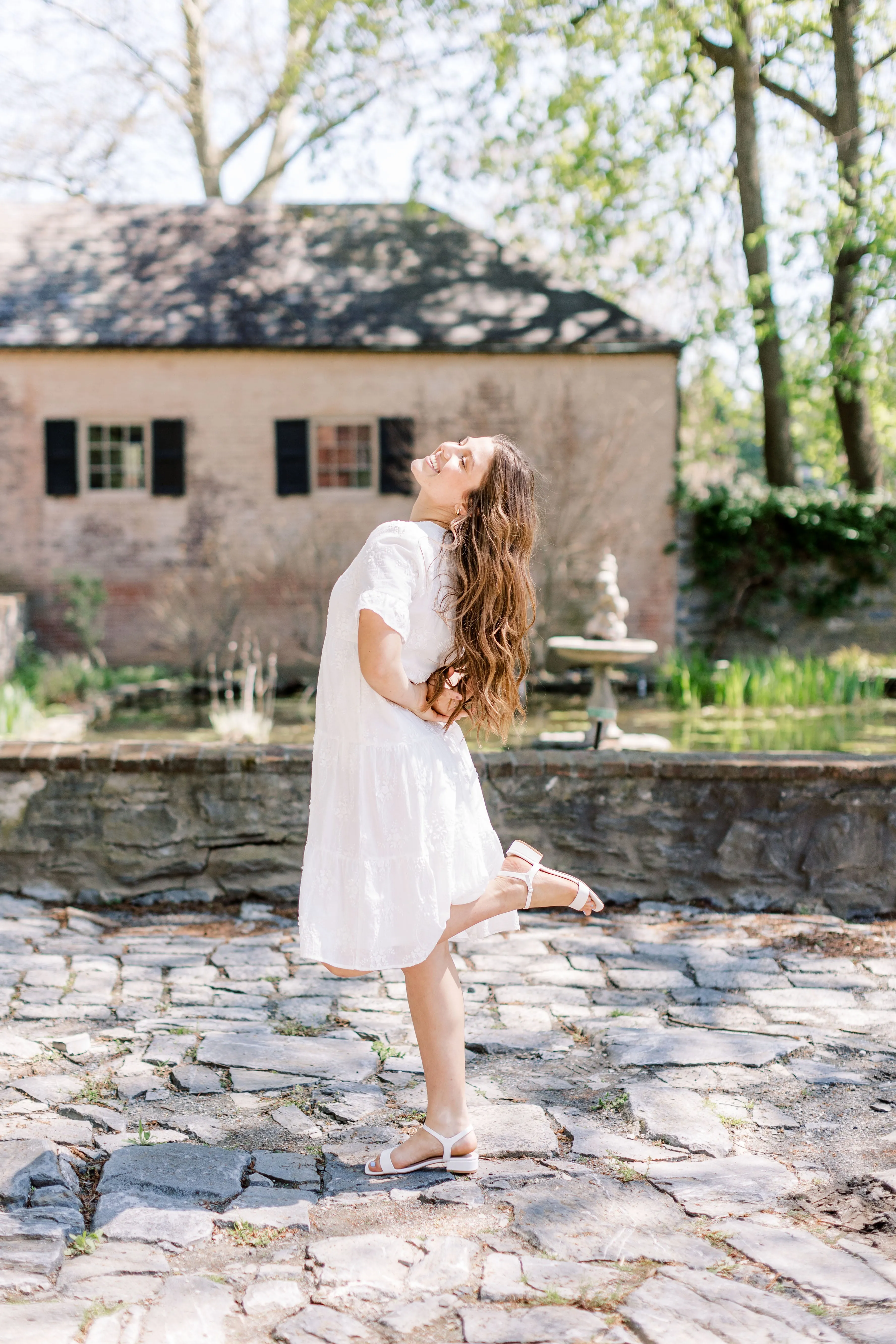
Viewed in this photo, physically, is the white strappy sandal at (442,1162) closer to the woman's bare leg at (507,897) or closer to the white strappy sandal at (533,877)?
the woman's bare leg at (507,897)

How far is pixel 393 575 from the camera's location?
2.60 meters

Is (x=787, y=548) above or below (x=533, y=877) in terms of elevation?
above

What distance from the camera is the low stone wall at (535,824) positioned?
507 centimetres

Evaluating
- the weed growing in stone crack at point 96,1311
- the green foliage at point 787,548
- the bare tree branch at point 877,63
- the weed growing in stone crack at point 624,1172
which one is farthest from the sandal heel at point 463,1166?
the bare tree branch at point 877,63

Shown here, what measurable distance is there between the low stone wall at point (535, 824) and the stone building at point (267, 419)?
31.2 ft

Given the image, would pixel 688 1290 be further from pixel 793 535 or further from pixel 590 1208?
pixel 793 535

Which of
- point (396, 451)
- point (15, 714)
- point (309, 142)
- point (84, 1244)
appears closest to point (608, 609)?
point (15, 714)

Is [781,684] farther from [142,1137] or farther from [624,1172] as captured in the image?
[142,1137]

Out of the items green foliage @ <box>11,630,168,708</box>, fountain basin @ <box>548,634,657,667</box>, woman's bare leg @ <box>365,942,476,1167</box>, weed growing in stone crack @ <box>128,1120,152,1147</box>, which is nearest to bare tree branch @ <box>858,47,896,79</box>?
fountain basin @ <box>548,634,657,667</box>

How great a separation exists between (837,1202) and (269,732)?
6928mm

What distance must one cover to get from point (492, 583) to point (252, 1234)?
57.5 inches

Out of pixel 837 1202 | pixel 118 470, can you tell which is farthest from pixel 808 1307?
pixel 118 470

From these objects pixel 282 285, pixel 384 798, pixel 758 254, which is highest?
pixel 758 254

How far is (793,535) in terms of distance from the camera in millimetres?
15055
